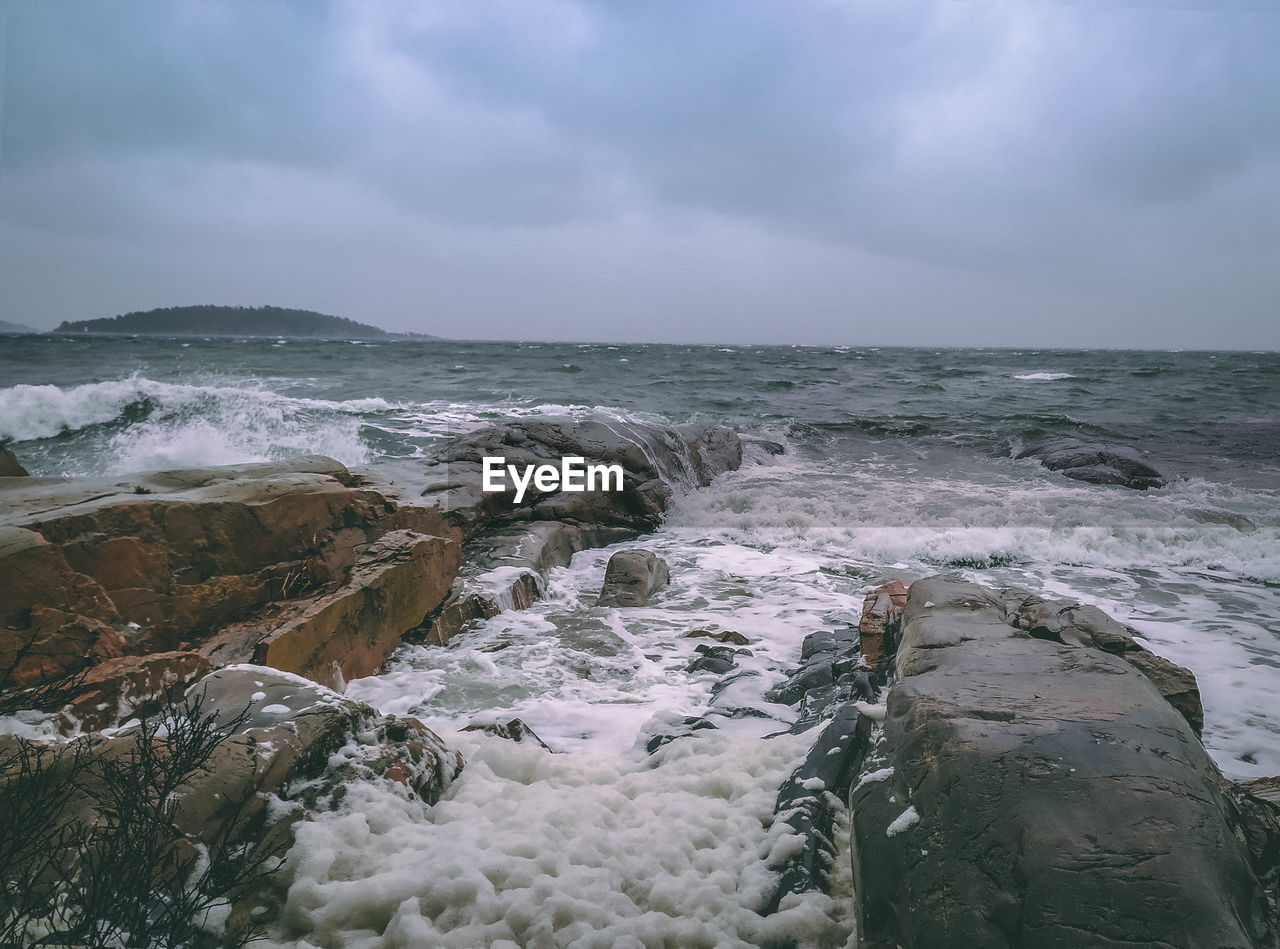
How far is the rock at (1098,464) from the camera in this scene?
1088 centimetres

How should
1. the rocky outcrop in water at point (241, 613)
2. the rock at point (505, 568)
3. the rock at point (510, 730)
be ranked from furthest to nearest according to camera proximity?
the rock at point (505, 568)
the rock at point (510, 730)
the rocky outcrop in water at point (241, 613)

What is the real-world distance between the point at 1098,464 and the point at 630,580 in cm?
1039

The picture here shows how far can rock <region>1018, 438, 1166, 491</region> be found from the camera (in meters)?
10.9

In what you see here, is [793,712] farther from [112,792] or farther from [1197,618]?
[1197,618]

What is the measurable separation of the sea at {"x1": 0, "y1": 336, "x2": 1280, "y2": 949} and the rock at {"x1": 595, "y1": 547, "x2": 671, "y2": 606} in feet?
0.63

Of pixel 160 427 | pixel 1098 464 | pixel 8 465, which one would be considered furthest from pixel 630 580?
pixel 160 427

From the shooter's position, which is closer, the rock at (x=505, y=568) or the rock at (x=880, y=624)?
the rock at (x=880, y=624)

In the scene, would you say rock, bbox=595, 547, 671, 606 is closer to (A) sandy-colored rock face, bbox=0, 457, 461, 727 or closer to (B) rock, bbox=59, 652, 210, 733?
(A) sandy-colored rock face, bbox=0, 457, 461, 727

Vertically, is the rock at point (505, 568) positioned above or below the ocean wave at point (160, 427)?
below

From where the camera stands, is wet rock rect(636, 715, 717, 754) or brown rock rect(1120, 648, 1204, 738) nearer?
brown rock rect(1120, 648, 1204, 738)

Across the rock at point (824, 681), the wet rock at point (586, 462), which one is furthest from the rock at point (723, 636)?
the wet rock at point (586, 462)

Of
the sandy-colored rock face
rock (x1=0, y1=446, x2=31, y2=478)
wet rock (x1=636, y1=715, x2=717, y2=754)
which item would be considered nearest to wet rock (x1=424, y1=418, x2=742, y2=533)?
the sandy-colored rock face

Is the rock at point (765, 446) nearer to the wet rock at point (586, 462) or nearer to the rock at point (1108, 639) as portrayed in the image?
the wet rock at point (586, 462)

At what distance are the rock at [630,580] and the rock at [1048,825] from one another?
10.7 feet
